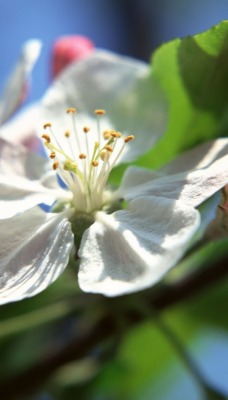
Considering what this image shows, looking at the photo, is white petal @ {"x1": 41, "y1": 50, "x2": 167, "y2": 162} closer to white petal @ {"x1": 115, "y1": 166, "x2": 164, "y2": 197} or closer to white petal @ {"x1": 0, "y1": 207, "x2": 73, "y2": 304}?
white petal @ {"x1": 115, "y1": 166, "x2": 164, "y2": 197}

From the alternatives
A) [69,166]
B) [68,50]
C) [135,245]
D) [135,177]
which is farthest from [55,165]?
[68,50]

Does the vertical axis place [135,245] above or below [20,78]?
below

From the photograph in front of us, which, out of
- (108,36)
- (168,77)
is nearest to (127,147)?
(168,77)

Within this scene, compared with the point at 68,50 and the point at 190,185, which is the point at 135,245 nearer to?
the point at 190,185

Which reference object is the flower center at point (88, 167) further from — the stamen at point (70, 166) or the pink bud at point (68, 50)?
the pink bud at point (68, 50)

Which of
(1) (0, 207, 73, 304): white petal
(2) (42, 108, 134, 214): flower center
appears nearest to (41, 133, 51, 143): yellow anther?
(2) (42, 108, 134, 214): flower center

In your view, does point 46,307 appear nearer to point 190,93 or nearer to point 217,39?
point 190,93

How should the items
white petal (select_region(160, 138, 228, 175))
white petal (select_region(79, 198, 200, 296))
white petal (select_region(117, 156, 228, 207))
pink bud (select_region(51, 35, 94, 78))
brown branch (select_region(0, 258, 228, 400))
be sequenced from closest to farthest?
white petal (select_region(79, 198, 200, 296)) → white petal (select_region(117, 156, 228, 207)) → white petal (select_region(160, 138, 228, 175)) → brown branch (select_region(0, 258, 228, 400)) → pink bud (select_region(51, 35, 94, 78))

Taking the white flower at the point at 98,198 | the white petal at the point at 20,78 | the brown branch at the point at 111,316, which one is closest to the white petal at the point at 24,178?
the white flower at the point at 98,198
